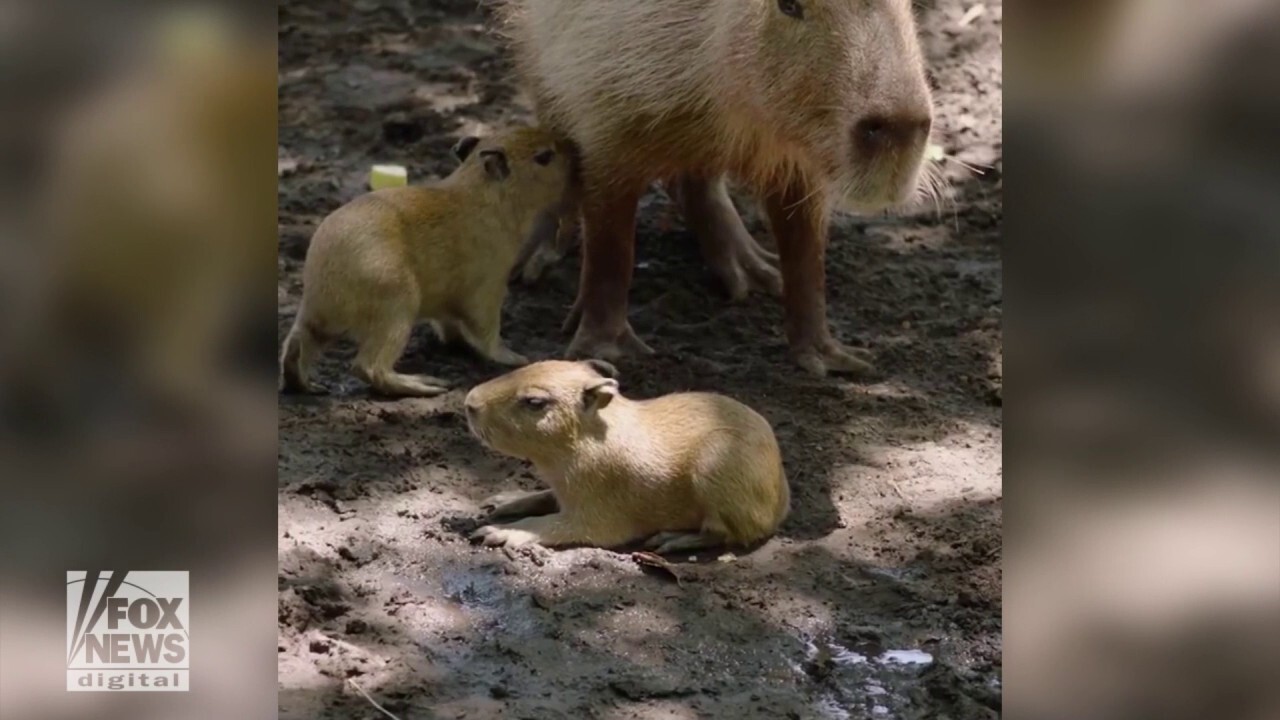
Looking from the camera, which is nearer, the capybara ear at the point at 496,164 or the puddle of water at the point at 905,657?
the puddle of water at the point at 905,657

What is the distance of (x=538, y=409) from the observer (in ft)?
10.8

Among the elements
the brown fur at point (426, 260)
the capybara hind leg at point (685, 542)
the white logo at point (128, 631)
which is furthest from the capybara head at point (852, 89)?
the white logo at point (128, 631)

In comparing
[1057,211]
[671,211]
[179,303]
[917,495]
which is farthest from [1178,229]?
[671,211]

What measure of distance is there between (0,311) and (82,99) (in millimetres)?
223

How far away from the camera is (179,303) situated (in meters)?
1.38

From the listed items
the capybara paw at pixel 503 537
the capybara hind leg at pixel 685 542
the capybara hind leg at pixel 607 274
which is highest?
the capybara hind leg at pixel 607 274

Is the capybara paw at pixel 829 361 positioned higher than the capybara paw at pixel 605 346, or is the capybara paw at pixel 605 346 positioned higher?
the capybara paw at pixel 605 346

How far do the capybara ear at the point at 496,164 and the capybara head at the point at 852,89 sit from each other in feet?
2.88

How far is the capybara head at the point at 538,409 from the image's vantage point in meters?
3.29

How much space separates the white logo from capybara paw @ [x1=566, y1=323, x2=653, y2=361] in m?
2.84

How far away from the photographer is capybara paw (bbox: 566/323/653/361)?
431 cm

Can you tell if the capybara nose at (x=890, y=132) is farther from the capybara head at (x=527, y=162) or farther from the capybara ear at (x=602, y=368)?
the capybara head at (x=527, y=162)

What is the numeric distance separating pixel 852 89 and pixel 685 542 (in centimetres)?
123

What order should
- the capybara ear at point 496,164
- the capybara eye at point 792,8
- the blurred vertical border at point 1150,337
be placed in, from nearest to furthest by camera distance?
the blurred vertical border at point 1150,337
the capybara eye at point 792,8
the capybara ear at point 496,164
